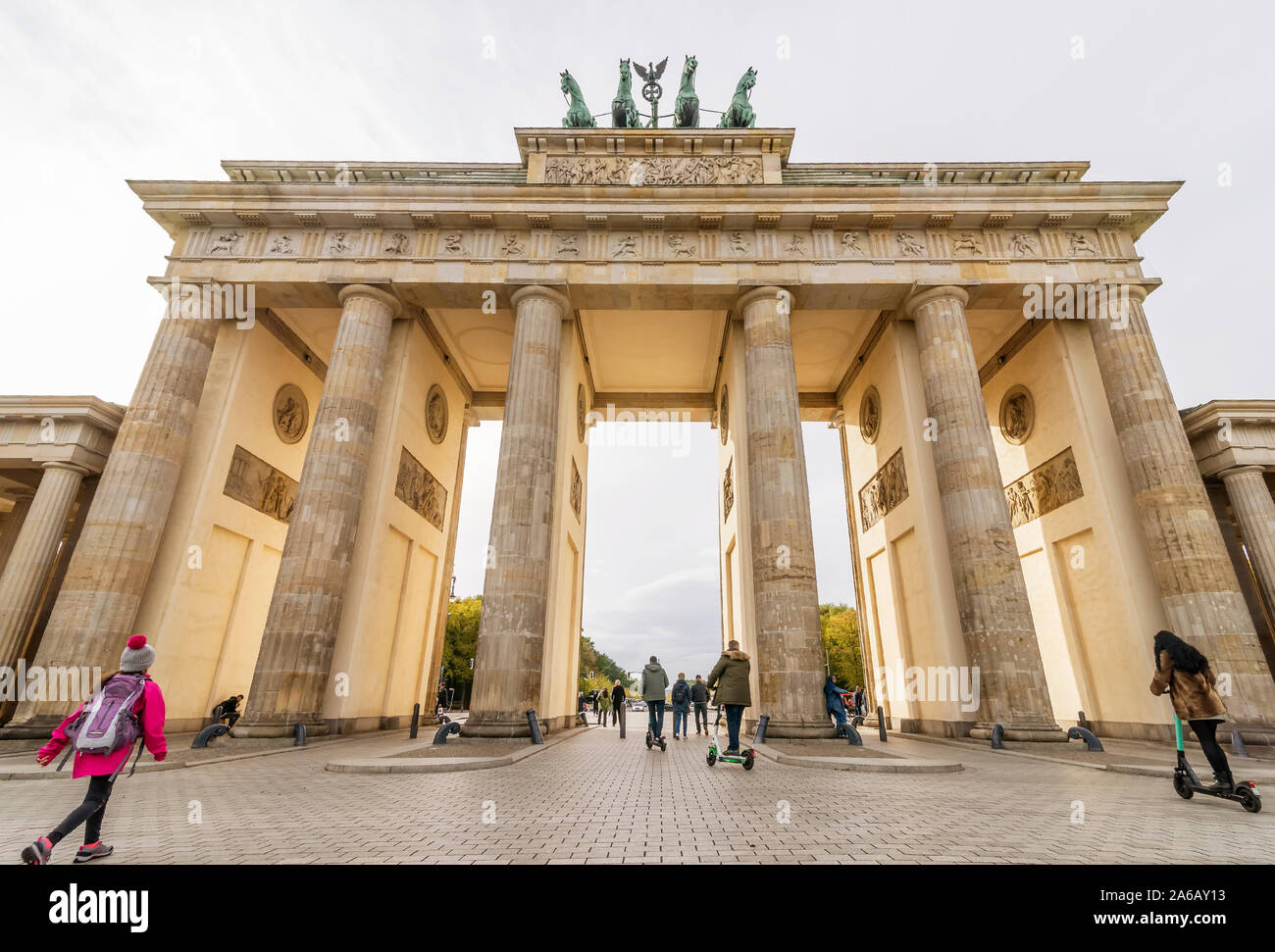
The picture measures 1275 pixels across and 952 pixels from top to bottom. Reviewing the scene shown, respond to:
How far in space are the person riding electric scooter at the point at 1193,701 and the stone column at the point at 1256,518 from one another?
12.4 metres

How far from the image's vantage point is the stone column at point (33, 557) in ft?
45.4

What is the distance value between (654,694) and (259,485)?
14246 millimetres

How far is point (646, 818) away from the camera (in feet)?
17.1

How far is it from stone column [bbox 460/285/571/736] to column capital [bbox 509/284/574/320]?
0.03 meters

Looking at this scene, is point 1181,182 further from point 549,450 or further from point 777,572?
point 549,450

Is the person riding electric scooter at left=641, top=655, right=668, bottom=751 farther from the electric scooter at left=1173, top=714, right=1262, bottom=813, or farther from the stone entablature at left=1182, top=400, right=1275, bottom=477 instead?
the stone entablature at left=1182, top=400, right=1275, bottom=477

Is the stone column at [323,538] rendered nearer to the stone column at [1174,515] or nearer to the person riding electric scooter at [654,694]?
the person riding electric scooter at [654,694]

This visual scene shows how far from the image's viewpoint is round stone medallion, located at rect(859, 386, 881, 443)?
20141 mm

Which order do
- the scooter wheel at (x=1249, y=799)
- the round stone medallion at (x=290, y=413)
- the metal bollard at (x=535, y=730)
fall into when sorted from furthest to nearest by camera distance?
1. the round stone medallion at (x=290, y=413)
2. the metal bollard at (x=535, y=730)
3. the scooter wheel at (x=1249, y=799)

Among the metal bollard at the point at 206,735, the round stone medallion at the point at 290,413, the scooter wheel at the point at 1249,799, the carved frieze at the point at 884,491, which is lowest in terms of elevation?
the metal bollard at the point at 206,735

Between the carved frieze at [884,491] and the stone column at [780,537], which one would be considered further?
the carved frieze at [884,491]

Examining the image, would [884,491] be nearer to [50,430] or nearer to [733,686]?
[733,686]

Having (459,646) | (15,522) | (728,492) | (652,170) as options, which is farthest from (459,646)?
(652,170)

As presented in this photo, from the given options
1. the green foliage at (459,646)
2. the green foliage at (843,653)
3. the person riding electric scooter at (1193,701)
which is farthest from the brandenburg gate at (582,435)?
the green foliage at (843,653)
